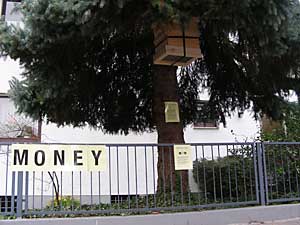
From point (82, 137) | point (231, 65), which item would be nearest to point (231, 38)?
point (231, 65)

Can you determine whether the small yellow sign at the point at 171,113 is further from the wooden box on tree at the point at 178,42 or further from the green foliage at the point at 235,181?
the wooden box on tree at the point at 178,42

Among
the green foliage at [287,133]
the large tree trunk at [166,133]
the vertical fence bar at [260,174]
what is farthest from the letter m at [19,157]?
the green foliage at [287,133]

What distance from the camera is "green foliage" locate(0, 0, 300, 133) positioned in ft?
15.2

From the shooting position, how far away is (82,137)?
1194 centimetres

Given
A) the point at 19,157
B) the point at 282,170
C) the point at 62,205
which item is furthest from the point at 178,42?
the point at 282,170

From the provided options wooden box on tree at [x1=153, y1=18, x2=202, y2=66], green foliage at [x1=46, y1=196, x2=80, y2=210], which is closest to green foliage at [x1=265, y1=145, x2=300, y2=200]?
wooden box on tree at [x1=153, y1=18, x2=202, y2=66]

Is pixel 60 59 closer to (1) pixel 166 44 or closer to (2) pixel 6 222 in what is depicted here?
(1) pixel 166 44

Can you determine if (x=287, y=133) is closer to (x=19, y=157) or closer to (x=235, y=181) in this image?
(x=235, y=181)

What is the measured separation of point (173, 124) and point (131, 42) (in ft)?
5.68

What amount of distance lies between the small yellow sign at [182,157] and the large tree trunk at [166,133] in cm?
20

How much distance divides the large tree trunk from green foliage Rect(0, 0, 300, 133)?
0.67 metres

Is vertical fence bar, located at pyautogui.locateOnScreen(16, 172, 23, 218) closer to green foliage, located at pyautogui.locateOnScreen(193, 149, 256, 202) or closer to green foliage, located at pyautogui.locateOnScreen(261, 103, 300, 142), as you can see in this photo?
green foliage, located at pyautogui.locateOnScreen(193, 149, 256, 202)

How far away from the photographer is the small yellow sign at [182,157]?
6.21 m

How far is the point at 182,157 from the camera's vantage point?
6.25 metres
